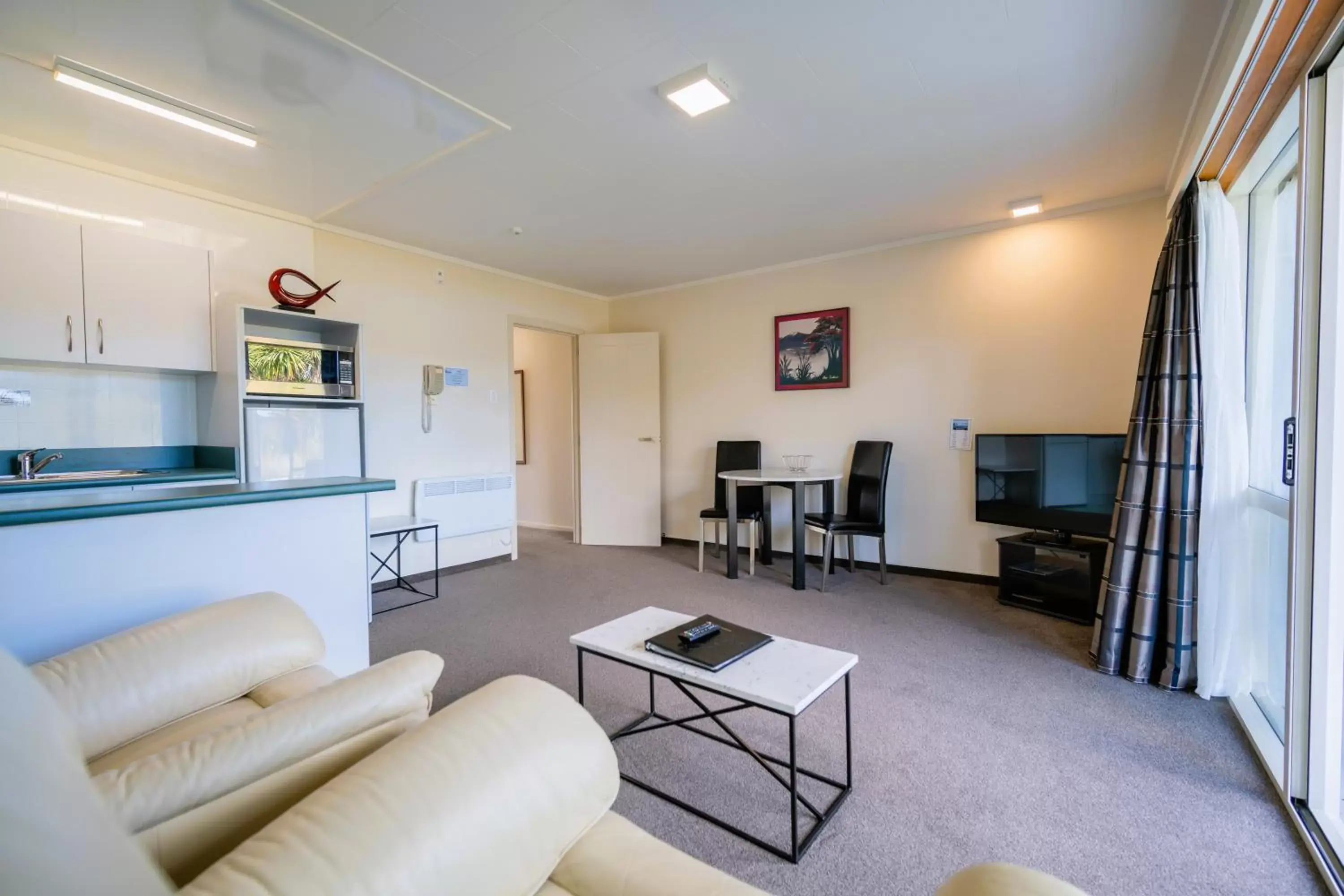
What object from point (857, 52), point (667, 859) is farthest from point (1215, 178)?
point (667, 859)

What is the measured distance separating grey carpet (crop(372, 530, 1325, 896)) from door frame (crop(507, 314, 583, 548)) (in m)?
1.91

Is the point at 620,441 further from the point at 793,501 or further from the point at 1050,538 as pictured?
the point at 1050,538

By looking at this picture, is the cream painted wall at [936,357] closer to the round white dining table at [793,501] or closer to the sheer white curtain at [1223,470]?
the round white dining table at [793,501]

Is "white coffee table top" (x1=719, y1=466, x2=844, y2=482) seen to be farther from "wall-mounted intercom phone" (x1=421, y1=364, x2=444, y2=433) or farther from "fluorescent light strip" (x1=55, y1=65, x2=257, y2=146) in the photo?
"fluorescent light strip" (x1=55, y1=65, x2=257, y2=146)

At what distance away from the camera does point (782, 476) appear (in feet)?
13.4

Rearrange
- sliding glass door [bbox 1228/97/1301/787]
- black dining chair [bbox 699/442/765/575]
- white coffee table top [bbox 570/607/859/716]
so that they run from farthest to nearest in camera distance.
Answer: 1. black dining chair [bbox 699/442/765/575]
2. sliding glass door [bbox 1228/97/1301/787]
3. white coffee table top [bbox 570/607/859/716]

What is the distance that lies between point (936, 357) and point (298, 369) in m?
4.28

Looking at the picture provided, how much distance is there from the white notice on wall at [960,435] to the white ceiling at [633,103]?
138cm

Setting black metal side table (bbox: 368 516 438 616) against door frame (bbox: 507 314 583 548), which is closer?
black metal side table (bbox: 368 516 438 616)

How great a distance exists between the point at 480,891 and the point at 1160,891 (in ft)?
5.61

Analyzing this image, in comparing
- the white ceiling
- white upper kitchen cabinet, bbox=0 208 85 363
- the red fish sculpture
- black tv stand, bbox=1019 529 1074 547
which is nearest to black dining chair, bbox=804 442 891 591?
black tv stand, bbox=1019 529 1074 547

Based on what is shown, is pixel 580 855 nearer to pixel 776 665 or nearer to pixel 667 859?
pixel 667 859

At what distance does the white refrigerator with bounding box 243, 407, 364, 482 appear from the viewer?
3.18 meters

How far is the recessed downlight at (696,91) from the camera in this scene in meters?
2.18
